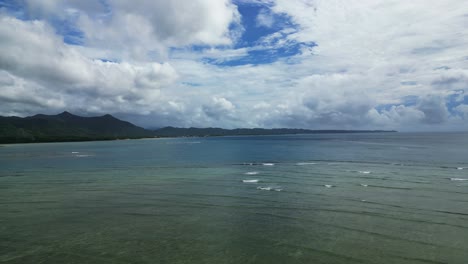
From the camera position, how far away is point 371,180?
4034 cm

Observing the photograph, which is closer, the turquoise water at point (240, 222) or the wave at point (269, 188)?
the turquoise water at point (240, 222)

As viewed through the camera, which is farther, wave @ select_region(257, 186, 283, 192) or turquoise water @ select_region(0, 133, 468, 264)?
wave @ select_region(257, 186, 283, 192)

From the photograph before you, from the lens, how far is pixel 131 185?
39.7m

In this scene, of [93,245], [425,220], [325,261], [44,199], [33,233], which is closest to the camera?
[325,261]

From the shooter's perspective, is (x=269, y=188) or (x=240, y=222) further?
(x=269, y=188)

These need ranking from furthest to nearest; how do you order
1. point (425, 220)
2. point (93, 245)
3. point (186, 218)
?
1. point (186, 218)
2. point (425, 220)
3. point (93, 245)

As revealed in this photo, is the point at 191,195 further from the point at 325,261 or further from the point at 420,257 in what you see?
the point at 420,257

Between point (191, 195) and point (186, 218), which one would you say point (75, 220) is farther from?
point (191, 195)

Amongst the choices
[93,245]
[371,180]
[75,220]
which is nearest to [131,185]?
[75,220]

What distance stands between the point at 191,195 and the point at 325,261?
19.7 metres

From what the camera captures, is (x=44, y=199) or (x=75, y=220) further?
(x=44, y=199)

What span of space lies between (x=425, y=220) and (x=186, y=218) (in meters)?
18.7

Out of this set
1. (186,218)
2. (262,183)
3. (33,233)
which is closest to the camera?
(33,233)

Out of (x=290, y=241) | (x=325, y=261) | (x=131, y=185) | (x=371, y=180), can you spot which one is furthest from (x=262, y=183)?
(x=325, y=261)
